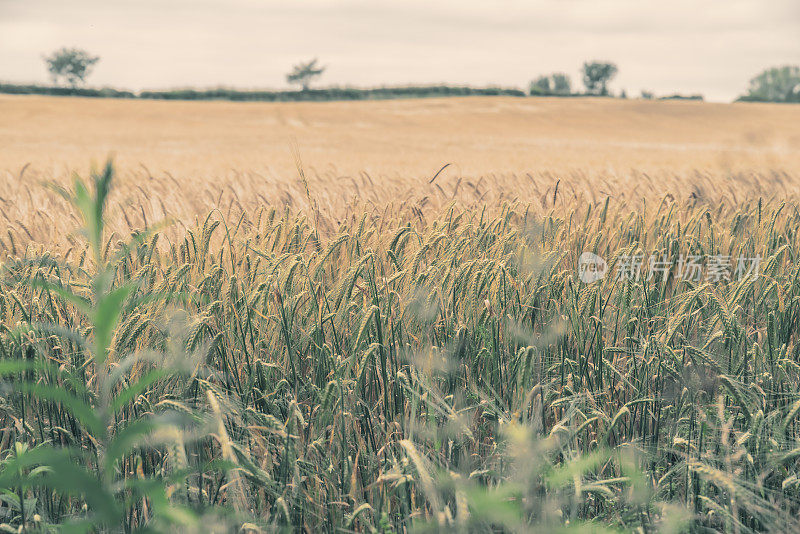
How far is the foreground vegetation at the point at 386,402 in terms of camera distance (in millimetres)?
1070

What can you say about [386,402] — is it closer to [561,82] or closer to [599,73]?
[599,73]

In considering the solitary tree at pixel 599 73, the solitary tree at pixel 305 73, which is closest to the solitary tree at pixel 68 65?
the solitary tree at pixel 305 73

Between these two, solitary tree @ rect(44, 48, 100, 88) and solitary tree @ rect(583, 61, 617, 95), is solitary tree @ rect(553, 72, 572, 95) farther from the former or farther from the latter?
solitary tree @ rect(44, 48, 100, 88)

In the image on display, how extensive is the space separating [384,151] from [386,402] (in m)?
11.4

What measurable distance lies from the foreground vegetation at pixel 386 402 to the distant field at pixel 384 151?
1.72ft

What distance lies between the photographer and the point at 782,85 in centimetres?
8606

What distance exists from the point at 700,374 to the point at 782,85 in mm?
101319

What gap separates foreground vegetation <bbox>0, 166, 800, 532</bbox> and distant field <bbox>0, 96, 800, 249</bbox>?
525 mm

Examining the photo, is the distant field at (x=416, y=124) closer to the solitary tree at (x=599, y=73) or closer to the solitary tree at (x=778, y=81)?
the solitary tree at (x=599, y=73)

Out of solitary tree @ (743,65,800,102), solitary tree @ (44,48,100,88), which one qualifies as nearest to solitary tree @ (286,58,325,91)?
solitary tree @ (44,48,100,88)

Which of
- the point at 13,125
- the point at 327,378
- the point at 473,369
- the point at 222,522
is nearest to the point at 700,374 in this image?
the point at 473,369

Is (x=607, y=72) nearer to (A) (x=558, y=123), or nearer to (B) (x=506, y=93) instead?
(B) (x=506, y=93)

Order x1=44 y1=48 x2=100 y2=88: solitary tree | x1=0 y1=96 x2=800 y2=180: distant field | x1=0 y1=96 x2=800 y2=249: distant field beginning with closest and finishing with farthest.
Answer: x1=0 y1=96 x2=800 y2=249: distant field < x1=0 y1=96 x2=800 y2=180: distant field < x1=44 y1=48 x2=100 y2=88: solitary tree

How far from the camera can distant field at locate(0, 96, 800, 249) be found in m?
3.87
